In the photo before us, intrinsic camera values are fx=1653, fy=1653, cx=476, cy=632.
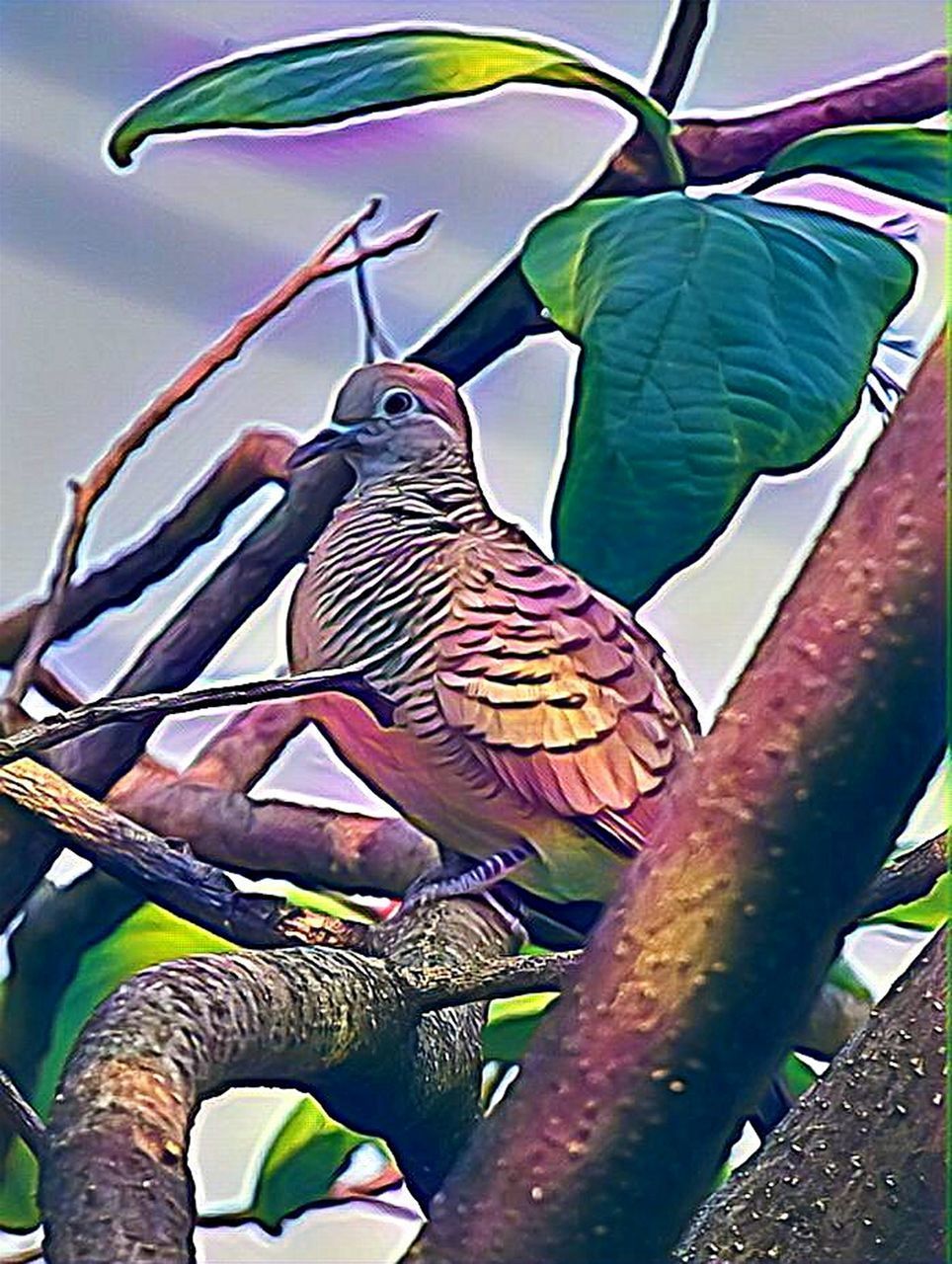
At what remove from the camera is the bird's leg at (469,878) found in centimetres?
70

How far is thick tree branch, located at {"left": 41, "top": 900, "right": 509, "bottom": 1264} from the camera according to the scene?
620mm

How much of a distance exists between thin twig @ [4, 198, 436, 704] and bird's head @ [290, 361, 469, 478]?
0.05m

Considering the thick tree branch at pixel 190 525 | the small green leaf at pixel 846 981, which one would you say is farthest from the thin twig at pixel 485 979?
the thick tree branch at pixel 190 525

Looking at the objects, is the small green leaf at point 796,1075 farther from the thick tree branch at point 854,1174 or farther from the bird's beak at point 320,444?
the bird's beak at point 320,444

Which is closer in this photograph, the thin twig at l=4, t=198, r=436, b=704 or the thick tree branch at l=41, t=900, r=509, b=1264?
the thick tree branch at l=41, t=900, r=509, b=1264

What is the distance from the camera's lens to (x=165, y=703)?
2.39ft

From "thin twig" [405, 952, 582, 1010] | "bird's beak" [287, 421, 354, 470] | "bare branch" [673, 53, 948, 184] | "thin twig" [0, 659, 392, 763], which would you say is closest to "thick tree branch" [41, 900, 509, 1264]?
"thin twig" [405, 952, 582, 1010]

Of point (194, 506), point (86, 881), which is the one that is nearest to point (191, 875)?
point (86, 881)

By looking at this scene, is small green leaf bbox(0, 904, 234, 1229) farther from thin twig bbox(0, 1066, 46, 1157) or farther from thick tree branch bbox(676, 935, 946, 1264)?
thick tree branch bbox(676, 935, 946, 1264)

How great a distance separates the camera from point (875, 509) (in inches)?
28.0

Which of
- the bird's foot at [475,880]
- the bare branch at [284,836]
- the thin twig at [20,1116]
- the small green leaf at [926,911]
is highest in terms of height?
the small green leaf at [926,911]

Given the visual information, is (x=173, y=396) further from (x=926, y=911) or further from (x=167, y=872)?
(x=926, y=911)

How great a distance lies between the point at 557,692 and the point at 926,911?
0.60 ft

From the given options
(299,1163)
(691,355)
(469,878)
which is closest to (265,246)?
(691,355)
